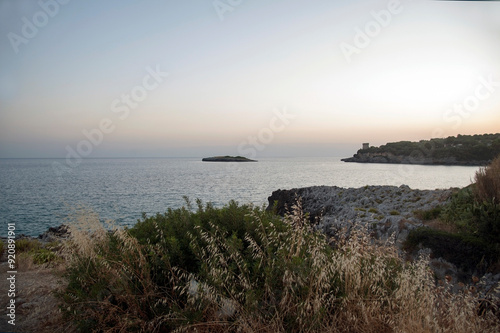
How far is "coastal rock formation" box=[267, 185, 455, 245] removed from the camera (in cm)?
926

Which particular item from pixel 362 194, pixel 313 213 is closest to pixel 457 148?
pixel 362 194

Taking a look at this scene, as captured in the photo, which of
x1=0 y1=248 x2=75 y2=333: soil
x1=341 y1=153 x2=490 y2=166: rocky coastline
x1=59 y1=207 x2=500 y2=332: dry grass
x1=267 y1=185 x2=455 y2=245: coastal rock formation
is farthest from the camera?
x1=341 y1=153 x2=490 y2=166: rocky coastline

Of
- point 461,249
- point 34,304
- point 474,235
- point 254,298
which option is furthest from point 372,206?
point 34,304

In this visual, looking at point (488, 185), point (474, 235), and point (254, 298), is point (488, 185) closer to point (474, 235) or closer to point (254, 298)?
point (474, 235)

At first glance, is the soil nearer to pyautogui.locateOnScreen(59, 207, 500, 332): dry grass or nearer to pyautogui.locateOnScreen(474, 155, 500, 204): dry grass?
pyautogui.locateOnScreen(59, 207, 500, 332): dry grass

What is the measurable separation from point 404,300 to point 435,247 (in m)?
5.15

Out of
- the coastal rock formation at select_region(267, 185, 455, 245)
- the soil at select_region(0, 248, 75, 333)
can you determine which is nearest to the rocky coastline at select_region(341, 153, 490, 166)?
the coastal rock formation at select_region(267, 185, 455, 245)

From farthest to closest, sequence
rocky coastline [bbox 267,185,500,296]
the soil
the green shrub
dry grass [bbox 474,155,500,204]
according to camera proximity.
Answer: dry grass [bbox 474,155,500,204] < rocky coastline [bbox 267,185,500,296] < the green shrub < the soil

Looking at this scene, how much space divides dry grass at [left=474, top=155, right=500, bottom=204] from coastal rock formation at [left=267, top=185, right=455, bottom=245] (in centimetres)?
184

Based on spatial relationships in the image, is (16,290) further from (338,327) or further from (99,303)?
(338,327)

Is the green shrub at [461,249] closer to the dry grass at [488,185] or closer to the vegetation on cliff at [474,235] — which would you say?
the vegetation on cliff at [474,235]

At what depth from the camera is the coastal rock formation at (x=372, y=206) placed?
9258mm

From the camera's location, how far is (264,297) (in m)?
3.22

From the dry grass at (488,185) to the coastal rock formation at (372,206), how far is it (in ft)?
6.02
